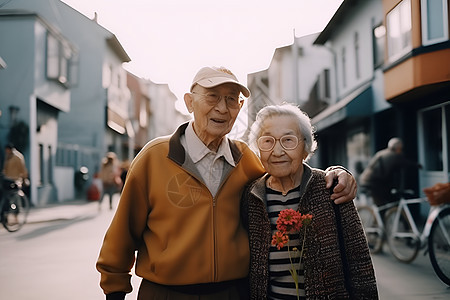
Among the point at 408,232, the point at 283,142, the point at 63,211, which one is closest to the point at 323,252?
the point at 283,142

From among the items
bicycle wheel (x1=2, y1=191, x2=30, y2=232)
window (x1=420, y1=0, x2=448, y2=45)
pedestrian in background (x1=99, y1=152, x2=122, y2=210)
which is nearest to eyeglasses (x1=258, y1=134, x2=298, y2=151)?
window (x1=420, y1=0, x2=448, y2=45)

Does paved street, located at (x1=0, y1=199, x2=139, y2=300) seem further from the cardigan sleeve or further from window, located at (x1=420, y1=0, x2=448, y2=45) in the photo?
window, located at (x1=420, y1=0, x2=448, y2=45)

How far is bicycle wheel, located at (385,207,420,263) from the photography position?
593 cm

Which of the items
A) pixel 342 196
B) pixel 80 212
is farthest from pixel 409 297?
pixel 80 212

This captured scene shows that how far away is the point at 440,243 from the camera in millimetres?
4797

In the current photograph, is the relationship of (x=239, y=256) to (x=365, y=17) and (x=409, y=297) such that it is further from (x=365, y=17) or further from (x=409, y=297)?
(x=409, y=297)

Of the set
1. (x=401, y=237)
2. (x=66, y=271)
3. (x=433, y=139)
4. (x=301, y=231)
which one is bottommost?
(x=66, y=271)

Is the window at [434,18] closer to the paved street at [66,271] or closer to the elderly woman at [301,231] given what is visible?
the elderly woman at [301,231]

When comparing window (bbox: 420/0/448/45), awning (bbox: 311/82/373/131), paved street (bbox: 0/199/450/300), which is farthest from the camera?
paved street (bbox: 0/199/450/300)

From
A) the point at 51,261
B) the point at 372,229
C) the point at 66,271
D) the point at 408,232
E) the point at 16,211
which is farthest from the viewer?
the point at 372,229

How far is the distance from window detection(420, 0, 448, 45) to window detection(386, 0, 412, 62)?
0.08m

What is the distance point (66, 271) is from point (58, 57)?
10.8 ft

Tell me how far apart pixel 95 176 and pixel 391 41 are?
1260 centimetres

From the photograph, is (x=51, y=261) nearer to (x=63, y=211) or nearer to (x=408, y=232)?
(x=63, y=211)
